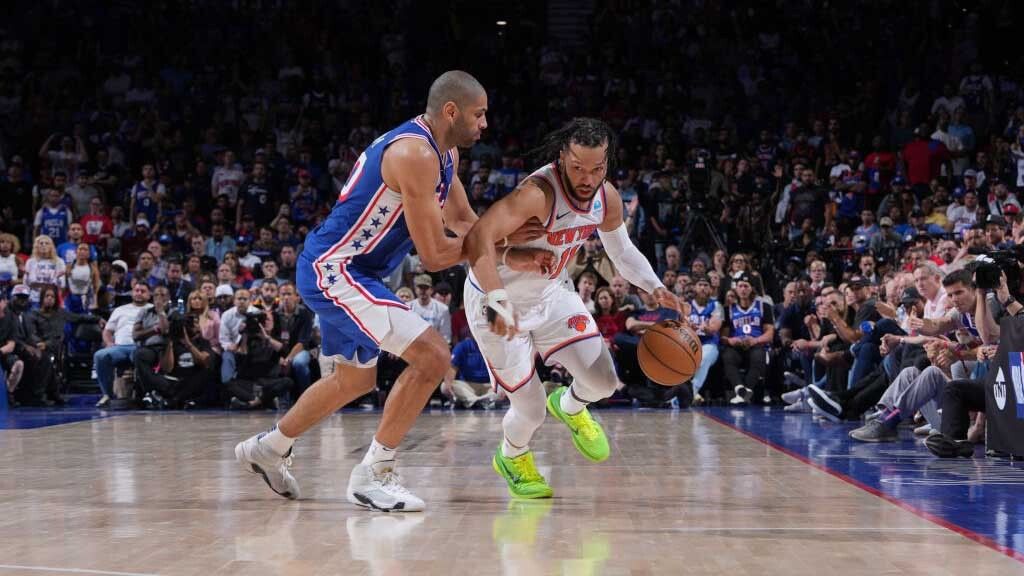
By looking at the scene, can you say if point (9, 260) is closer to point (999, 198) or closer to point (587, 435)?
point (587, 435)

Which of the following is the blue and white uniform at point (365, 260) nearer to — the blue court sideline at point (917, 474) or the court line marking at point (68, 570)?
the court line marking at point (68, 570)

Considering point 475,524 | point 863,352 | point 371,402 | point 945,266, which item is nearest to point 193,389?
point 371,402

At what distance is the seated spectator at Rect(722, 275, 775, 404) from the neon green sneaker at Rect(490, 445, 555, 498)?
7448 mm

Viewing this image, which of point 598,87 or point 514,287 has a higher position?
point 598,87

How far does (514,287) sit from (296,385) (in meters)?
7.77

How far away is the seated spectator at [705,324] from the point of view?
12898 millimetres

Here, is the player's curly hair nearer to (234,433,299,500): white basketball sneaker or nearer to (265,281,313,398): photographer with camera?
(234,433,299,500): white basketball sneaker

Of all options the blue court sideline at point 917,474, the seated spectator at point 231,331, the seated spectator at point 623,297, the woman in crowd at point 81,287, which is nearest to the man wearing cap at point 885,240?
the seated spectator at point 623,297

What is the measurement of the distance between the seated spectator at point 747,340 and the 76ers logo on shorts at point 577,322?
736cm

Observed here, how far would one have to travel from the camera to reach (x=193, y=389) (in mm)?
12977

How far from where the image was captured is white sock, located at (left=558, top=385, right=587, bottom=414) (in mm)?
5941

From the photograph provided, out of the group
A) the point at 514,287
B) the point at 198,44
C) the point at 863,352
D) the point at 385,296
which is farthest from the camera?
the point at 198,44

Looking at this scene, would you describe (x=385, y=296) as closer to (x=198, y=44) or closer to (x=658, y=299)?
(x=658, y=299)

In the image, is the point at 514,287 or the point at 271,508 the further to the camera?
the point at 514,287
